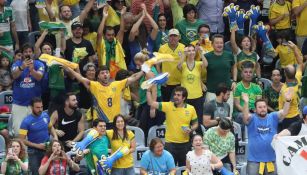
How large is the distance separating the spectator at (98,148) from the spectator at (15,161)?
99cm

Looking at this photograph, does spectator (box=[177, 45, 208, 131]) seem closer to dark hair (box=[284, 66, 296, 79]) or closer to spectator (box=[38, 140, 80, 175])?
dark hair (box=[284, 66, 296, 79])

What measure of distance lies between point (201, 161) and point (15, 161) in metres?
2.73

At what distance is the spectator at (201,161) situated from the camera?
14734mm

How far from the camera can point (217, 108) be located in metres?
16.0

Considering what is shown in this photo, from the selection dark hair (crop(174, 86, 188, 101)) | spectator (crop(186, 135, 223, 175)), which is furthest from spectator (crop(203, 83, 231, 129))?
spectator (crop(186, 135, 223, 175))

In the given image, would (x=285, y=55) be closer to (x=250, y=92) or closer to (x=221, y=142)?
(x=250, y=92)

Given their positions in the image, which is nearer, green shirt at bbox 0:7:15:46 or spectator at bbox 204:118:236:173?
spectator at bbox 204:118:236:173

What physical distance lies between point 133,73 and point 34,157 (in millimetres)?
2730

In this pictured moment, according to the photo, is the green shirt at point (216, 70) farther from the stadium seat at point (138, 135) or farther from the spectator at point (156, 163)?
the spectator at point (156, 163)

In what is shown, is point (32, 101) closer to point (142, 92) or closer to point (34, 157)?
point (34, 157)

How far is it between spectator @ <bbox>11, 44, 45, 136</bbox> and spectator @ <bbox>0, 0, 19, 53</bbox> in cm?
145

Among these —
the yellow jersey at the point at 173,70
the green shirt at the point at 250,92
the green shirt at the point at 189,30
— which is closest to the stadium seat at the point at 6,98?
the yellow jersey at the point at 173,70

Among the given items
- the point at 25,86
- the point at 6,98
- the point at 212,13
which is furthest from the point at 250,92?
the point at 6,98

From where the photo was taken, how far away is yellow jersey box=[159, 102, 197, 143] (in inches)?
622
